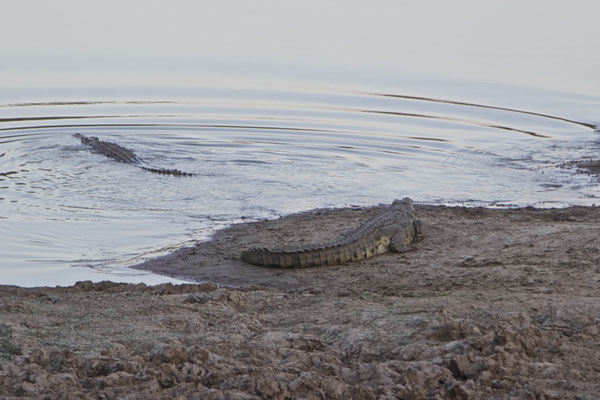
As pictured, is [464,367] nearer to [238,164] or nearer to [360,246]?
[360,246]

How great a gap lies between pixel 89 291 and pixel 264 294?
1.52 metres

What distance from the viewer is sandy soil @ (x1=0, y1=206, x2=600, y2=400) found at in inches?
183

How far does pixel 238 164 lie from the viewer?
547 inches

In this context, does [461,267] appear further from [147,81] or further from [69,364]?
[147,81]

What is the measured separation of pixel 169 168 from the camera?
13781 mm

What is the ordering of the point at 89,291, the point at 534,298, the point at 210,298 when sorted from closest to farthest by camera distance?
the point at 534,298 < the point at 210,298 < the point at 89,291

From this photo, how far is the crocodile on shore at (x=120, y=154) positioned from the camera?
13341 mm

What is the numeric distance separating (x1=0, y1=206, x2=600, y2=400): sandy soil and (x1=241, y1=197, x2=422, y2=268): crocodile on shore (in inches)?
8.5

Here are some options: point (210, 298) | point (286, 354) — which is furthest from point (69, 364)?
point (210, 298)

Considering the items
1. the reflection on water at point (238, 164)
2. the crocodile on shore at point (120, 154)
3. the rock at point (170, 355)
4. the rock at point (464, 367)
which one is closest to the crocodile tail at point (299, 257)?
the reflection on water at point (238, 164)

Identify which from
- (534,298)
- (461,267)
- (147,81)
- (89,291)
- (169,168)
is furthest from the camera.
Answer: (147,81)

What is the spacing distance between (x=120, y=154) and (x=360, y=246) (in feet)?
19.5

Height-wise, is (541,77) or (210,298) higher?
(541,77)

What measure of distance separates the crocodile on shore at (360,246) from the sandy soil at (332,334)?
0.21 metres
